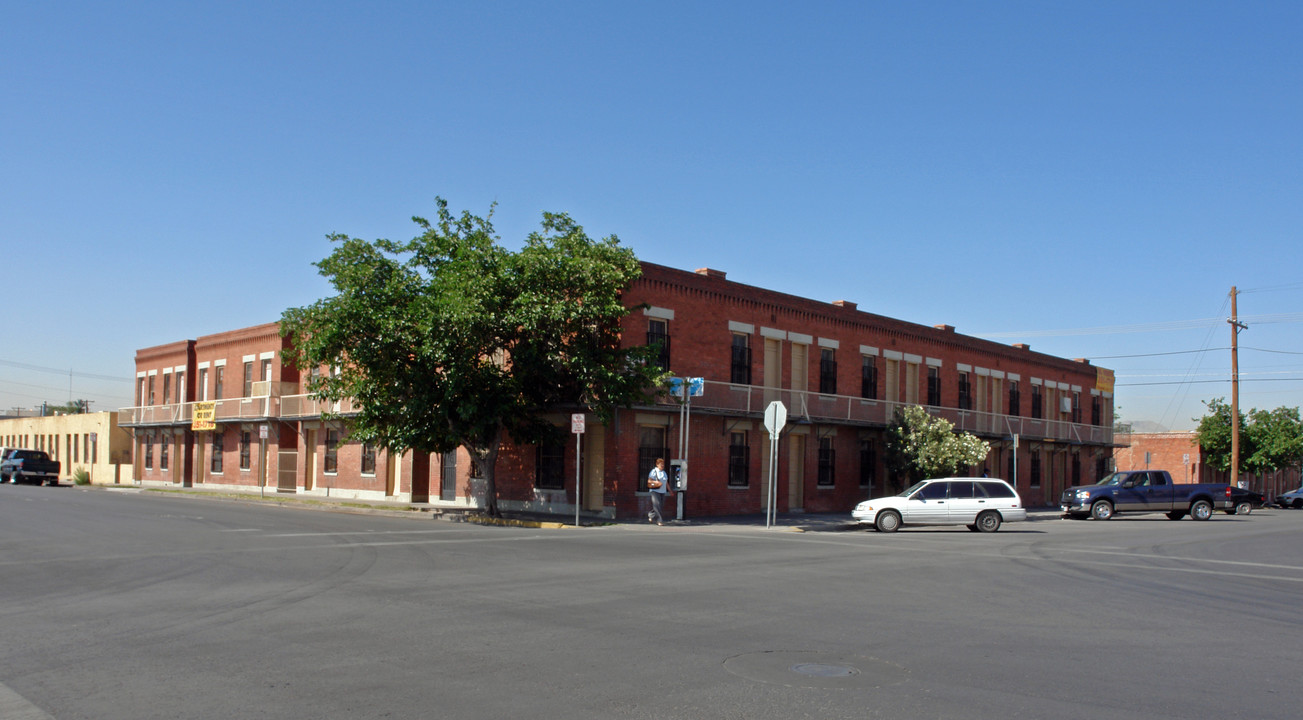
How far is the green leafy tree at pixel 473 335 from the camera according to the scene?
25.0 metres

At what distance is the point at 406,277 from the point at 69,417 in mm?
47626

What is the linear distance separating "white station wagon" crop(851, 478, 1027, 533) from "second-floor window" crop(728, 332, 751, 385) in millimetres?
7231

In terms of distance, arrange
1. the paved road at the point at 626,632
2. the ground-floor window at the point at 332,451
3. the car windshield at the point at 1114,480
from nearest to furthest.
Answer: the paved road at the point at 626,632
the car windshield at the point at 1114,480
the ground-floor window at the point at 332,451

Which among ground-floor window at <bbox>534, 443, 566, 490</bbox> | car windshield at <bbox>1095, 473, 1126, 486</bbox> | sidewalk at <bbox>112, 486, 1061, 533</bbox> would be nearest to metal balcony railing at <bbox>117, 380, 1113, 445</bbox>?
sidewalk at <bbox>112, 486, 1061, 533</bbox>

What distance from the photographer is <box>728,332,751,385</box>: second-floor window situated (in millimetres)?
32062

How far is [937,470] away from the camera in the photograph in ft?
113

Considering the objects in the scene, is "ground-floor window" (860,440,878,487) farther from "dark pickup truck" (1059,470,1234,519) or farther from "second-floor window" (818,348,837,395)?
"dark pickup truck" (1059,470,1234,519)

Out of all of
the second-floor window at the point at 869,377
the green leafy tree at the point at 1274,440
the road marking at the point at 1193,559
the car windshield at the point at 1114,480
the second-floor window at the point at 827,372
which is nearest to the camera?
the road marking at the point at 1193,559

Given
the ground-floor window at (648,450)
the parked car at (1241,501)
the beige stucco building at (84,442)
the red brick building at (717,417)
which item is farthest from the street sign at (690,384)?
the beige stucco building at (84,442)

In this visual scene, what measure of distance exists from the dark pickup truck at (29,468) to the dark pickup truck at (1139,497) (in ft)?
164

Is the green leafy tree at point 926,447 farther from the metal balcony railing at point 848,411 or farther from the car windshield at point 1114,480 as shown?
the car windshield at point 1114,480

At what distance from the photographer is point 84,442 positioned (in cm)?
6078

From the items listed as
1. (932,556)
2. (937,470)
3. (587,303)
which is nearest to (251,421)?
(587,303)

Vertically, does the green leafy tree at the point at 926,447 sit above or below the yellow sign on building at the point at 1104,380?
below
